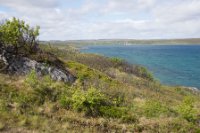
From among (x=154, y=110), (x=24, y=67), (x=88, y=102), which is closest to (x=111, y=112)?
(x=88, y=102)

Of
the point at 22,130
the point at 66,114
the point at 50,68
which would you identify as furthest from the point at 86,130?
the point at 50,68

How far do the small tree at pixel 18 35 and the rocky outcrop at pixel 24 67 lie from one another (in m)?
0.96

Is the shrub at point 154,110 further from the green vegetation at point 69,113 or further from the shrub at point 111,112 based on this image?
the shrub at point 111,112

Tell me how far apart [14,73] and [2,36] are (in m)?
3.08

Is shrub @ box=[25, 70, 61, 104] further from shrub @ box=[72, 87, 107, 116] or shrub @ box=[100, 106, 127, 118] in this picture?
shrub @ box=[100, 106, 127, 118]

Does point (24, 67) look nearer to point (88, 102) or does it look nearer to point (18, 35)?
point (18, 35)

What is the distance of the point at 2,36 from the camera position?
61.2 ft

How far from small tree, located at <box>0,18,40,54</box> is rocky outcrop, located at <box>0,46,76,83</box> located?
3.15 feet

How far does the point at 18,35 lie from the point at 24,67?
2421mm

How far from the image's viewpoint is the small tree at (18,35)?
18.6m

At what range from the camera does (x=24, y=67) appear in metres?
18.4

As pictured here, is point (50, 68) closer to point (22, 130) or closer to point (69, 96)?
point (69, 96)

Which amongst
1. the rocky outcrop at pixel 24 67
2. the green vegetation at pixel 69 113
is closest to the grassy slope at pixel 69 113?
the green vegetation at pixel 69 113

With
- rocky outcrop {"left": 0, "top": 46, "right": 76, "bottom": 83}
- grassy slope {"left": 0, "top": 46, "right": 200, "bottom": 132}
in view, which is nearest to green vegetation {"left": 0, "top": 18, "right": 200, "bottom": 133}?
grassy slope {"left": 0, "top": 46, "right": 200, "bottom": 132}
